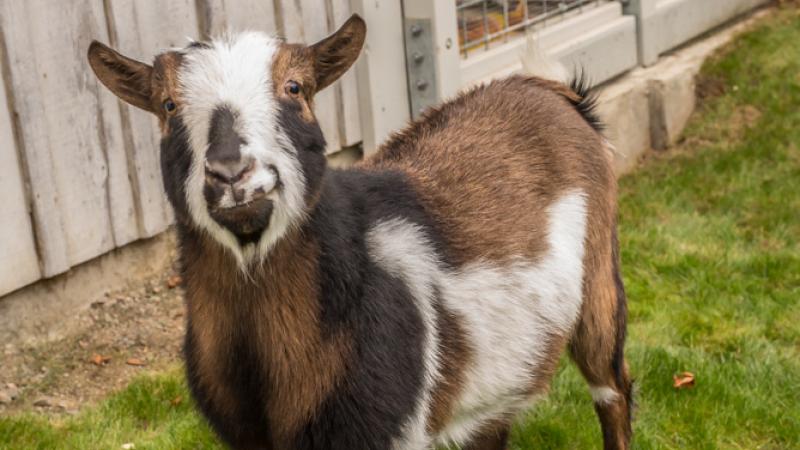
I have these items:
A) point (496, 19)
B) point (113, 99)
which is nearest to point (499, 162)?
point (113, 99)

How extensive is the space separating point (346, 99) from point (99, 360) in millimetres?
1689

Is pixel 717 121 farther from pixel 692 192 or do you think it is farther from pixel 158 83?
pixel 158 83

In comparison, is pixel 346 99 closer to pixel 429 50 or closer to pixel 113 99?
pixel 429 50

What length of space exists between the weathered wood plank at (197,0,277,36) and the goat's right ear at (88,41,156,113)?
2.00 meters

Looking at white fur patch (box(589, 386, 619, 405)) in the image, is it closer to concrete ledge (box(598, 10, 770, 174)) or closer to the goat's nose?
the goat's nose

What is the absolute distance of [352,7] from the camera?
5.98 m

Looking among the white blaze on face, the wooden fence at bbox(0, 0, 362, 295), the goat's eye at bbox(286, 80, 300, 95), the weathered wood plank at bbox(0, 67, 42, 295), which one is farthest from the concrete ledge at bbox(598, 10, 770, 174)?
the white blaze on face

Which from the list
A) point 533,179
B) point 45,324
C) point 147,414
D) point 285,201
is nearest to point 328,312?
point 285,201

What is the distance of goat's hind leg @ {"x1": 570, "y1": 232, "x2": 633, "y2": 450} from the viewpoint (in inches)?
167

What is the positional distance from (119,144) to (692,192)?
10.5 feet

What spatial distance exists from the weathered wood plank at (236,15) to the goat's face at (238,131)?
2.09 metres

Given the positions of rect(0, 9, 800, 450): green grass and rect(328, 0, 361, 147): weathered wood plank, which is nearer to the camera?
rect(0, 9, 800, 450): green grass

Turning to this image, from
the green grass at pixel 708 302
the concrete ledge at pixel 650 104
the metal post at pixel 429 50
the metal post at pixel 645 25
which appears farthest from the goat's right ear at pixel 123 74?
the metal post at pixel 645 25

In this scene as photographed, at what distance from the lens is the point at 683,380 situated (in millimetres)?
5035
